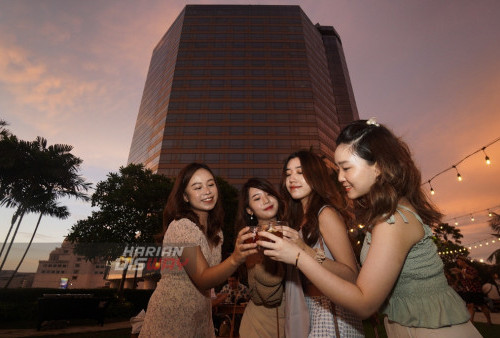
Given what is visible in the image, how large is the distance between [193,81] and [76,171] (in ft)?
144

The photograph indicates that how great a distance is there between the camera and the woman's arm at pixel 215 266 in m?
1.58

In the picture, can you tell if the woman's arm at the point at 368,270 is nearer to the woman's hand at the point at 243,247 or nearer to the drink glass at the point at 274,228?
the drink glass at the point at 274,228

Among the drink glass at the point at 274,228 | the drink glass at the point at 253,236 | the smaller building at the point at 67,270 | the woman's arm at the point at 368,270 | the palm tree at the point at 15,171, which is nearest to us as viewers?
the woman's arm at the point at 368,270

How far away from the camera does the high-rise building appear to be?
50.7 m

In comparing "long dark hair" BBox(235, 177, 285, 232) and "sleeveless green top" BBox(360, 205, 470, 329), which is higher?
"long dark hair" BBox(235, 177, 285, 232)

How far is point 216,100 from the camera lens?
5569 centimetres

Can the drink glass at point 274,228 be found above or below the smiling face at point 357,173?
below

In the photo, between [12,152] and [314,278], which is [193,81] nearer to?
[12,152]

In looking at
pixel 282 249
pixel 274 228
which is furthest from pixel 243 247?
pixel 282 249

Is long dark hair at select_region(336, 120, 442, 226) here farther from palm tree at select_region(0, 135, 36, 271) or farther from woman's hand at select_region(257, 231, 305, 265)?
palm tree at select_region(0, 135, 36, 271)

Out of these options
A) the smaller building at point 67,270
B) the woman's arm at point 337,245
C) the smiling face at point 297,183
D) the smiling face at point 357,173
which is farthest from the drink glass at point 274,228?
the smaller building at point 67,270

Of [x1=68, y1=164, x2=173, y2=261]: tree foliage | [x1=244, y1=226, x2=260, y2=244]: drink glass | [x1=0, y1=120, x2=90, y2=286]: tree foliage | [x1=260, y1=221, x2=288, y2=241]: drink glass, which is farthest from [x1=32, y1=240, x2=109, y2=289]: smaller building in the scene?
[x1=260, y1=221, x2=288, y2=241]: drink glass

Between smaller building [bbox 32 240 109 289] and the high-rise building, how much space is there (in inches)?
3373

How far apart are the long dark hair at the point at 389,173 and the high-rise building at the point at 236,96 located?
45.6 metres
